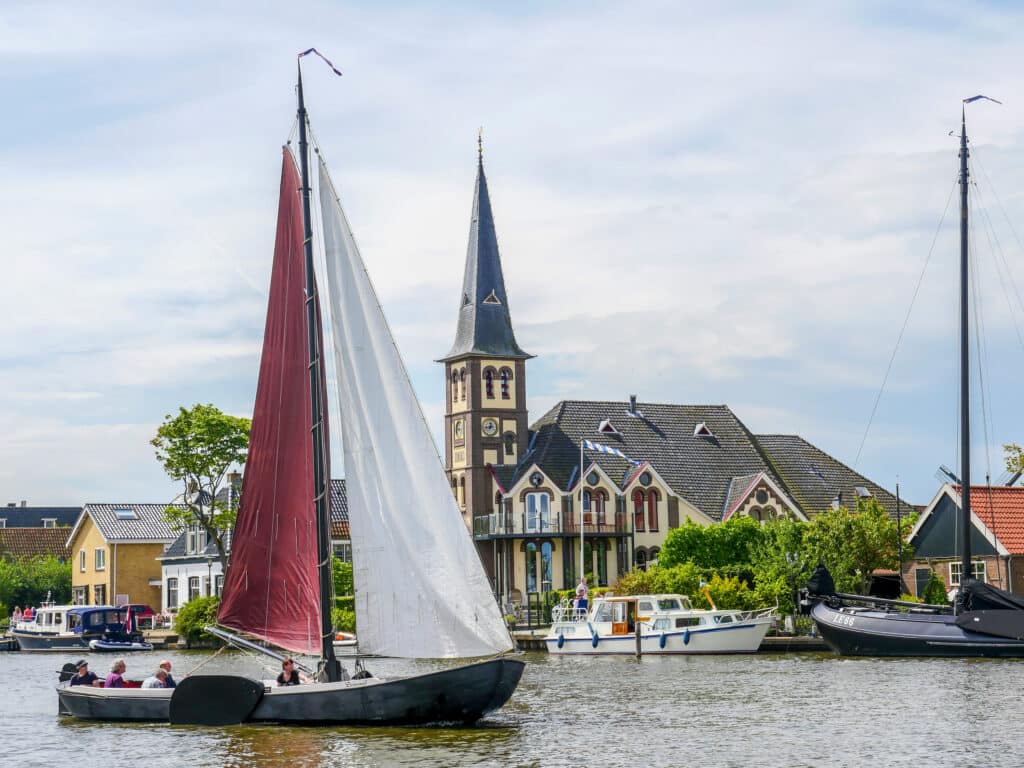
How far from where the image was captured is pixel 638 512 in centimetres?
8912

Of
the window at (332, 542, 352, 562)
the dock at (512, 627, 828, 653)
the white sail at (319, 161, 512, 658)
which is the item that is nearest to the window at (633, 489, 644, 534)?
the window at (332, 542, 352, 562)

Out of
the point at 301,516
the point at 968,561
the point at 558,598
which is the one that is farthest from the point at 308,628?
the point at 558,598

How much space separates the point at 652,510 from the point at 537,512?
23.8 feet

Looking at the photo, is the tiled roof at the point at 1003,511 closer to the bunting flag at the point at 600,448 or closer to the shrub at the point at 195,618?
the bunting flag at the point at 600,448

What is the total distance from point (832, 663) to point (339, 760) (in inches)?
1050

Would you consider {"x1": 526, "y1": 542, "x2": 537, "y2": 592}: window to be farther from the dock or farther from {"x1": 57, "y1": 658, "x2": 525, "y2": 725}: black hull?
{"x1": 57, "y1": 658, "x2": 525, "y2": 725}: black hull

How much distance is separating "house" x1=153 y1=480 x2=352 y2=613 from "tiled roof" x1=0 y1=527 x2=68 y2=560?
82.3 feet

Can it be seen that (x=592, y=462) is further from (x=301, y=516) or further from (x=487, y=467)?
(x=301, y=516)

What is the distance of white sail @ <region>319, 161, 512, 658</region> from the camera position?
3030 cm

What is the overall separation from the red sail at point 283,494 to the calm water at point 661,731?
265 cm

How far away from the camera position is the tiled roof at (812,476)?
9475 centimetres

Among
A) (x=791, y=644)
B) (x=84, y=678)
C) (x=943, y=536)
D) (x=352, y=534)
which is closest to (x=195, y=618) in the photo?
(x=791, y=644)

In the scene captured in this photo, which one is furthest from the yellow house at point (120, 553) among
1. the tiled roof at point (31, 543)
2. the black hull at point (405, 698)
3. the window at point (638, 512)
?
the black hull at point (405, 698)

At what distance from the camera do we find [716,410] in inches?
3927
